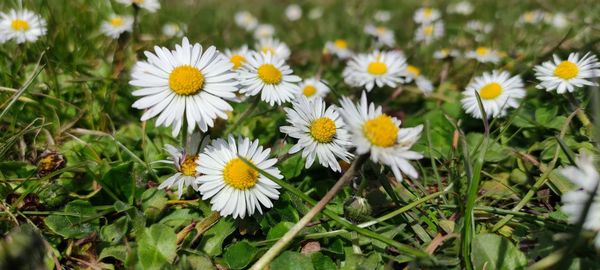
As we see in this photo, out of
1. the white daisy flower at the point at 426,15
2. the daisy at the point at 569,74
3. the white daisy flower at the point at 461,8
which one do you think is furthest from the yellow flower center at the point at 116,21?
the white daisy flower at the point at 461,8

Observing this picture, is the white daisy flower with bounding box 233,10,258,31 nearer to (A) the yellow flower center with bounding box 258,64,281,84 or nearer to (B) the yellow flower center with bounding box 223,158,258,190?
(A) the yellow flower center with bounding box 258,64,281,84

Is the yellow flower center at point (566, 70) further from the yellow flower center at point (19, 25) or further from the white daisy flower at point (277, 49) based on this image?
the yellow flower center at point (19, 25)

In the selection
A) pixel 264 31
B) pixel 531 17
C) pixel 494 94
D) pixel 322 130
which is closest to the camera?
pixel 322 130

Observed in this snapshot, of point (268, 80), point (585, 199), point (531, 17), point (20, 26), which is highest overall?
point (531, 17)

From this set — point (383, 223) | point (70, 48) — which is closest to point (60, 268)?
point (383, 223)

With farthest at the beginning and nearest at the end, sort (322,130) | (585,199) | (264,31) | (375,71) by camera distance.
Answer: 1. (264,31)
2. (375,71)
3. (322,130)
4. (585,199)

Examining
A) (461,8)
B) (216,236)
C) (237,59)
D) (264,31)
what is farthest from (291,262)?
(461,8)

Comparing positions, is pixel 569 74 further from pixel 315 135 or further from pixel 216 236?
pixel 216 236

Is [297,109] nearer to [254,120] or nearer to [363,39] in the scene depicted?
[254,120]
